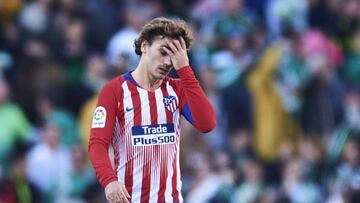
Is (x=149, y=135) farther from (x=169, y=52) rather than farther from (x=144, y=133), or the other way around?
(x=169, y=52)

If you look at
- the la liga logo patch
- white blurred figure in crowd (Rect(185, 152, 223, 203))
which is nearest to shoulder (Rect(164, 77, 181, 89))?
the la liga logo patch

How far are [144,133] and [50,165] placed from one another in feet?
17.2

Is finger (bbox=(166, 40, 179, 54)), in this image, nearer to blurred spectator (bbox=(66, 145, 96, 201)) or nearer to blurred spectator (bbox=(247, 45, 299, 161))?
blurred spectator (bbox=(66, 145, 96, 201))

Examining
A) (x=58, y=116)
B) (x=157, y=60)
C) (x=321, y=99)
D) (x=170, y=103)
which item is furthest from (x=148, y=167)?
(x=321, y=99)

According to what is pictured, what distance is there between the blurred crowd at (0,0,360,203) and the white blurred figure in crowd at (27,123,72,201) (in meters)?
0.01

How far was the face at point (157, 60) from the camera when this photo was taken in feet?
25.5

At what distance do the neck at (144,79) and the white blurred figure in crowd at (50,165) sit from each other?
5129 millimetres

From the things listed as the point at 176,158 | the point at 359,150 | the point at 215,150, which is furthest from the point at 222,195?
the point at 176,158

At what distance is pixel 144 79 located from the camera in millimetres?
7965

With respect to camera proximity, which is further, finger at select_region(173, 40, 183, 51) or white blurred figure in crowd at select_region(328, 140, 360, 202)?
white blurred figure in crowd at select_region(328, 140, 360, 202)

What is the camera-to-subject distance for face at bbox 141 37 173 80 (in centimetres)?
777

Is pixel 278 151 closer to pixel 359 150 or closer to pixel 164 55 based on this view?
pixel 359 150

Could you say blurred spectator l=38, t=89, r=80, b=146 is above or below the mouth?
above

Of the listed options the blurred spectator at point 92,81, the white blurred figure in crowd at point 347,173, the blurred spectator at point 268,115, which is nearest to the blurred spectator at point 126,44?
the blurred spectator at point 92,81
